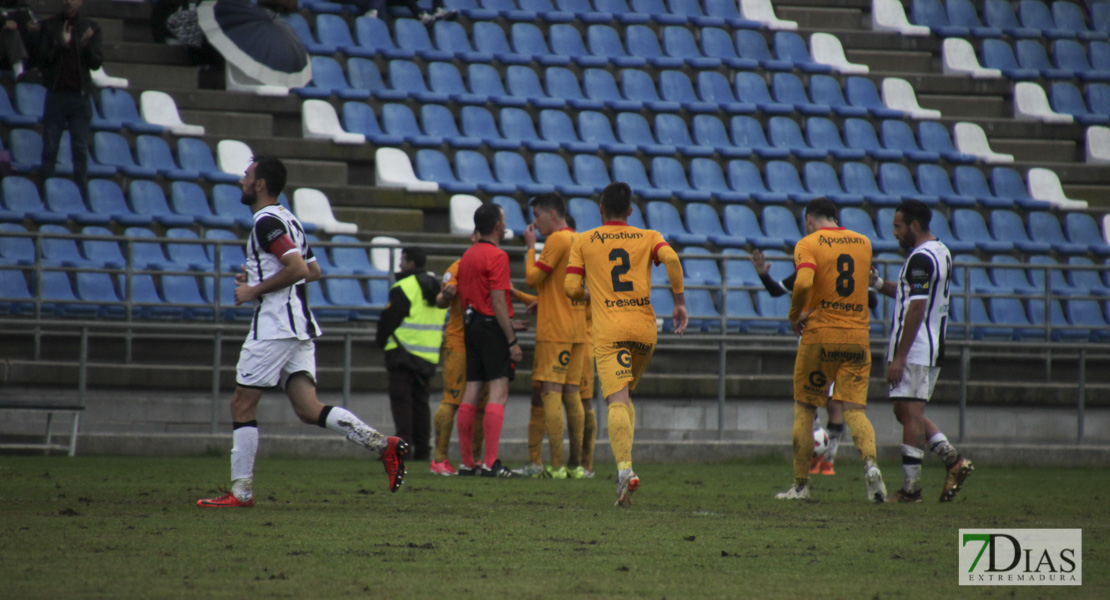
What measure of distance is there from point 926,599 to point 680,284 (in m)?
3.32

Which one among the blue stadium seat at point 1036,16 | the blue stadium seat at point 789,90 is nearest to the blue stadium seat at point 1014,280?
the blue stadium seat at point 789,90

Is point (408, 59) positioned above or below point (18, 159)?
above

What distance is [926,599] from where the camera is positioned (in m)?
4.41

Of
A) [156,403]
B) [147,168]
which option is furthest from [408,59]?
[156,403]

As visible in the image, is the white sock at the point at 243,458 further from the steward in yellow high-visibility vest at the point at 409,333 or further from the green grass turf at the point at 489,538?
the steward in yellow high-visibility vest at the point at 409,333

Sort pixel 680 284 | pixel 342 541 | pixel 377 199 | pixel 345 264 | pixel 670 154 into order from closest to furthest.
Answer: pixel 342 541 → pixel 680 284 → pixel 345 264 → pixel 377 199 → pixel 670 154

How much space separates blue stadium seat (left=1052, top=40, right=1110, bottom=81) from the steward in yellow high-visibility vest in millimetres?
12801

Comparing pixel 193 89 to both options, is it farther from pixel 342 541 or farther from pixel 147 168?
pixel 342 541

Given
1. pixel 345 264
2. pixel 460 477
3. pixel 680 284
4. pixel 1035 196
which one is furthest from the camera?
pixel 1035 196

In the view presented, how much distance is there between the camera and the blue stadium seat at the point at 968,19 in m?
19.9

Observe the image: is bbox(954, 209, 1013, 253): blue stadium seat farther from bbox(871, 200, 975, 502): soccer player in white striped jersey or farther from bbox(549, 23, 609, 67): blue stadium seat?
bbox(871, 200, 975, 502): soccer player in white striped jersey

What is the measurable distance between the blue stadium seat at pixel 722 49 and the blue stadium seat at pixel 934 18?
133 inches

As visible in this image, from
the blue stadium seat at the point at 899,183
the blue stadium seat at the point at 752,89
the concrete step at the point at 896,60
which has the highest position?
the concrete step at the point at 896,60

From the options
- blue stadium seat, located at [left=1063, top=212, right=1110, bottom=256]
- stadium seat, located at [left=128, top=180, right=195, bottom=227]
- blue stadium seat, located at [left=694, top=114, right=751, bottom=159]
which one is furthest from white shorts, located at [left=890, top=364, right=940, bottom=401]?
blue stadium seat, located at [left=1063, top=212, right=1110, bottom=256]
